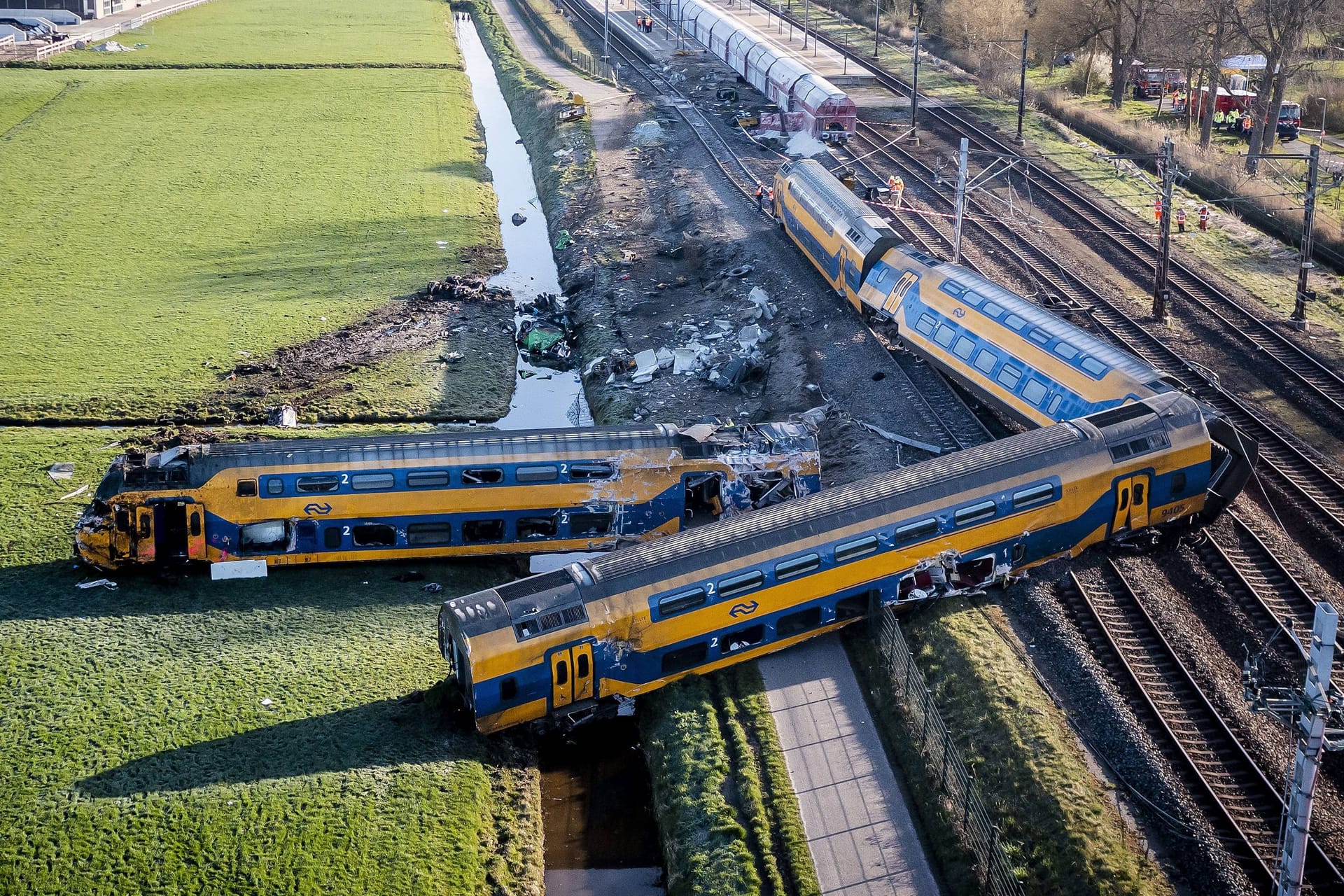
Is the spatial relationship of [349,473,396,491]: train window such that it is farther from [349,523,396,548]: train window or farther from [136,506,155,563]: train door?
[136,506,155,563]: train door

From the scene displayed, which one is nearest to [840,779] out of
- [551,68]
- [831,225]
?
[831,225]

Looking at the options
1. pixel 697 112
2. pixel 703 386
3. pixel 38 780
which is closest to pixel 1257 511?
pixel 703 386

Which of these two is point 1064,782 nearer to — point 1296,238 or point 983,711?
point 983,711

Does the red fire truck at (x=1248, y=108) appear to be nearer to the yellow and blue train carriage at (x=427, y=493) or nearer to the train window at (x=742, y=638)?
the yellow and blue train carriage at (x=427, y=493)

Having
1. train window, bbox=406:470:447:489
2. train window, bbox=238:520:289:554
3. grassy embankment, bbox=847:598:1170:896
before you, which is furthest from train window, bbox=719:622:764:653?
train window, bbox=238:520:289:554

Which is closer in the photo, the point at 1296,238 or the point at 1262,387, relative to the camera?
the point at 1262,387

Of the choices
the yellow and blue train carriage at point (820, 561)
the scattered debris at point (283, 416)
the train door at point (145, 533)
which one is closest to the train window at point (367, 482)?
the train door at point (145, 533)
